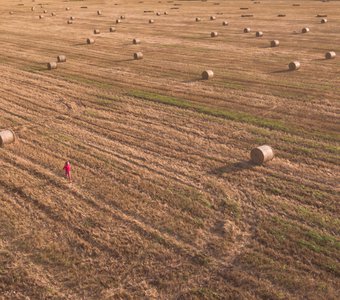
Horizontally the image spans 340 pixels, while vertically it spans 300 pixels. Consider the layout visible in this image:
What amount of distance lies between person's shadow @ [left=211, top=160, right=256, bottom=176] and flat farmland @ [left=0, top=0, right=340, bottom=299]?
44mm

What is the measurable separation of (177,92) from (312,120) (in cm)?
Result: 745

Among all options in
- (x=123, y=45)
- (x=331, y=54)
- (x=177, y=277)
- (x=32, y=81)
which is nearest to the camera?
(x=177, y=277)

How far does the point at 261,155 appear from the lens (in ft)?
45.0

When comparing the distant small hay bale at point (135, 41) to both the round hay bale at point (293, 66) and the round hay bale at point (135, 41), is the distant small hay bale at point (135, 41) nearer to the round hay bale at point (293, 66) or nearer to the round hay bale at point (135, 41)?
the round hay bale at point (135, 41)

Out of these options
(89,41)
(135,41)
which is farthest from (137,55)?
(89,41)

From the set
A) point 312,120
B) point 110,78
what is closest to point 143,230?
point 312,120

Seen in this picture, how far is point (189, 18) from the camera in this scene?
51188 mm

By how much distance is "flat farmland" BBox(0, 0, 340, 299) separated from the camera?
29.3ft

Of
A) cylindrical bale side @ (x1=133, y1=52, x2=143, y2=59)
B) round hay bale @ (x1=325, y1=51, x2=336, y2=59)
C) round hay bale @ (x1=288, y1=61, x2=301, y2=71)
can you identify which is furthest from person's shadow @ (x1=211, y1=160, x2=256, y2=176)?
cylindrical bale side @ (x1=133, y1=52, x2=143, y2=59)

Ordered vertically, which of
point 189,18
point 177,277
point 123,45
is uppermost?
point 189,18

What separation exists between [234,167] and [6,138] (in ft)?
28.7

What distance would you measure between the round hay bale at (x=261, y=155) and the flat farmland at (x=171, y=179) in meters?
0.26

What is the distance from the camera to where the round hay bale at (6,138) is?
1526 centimetres

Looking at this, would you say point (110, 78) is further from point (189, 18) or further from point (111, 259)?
point (189, 18)
